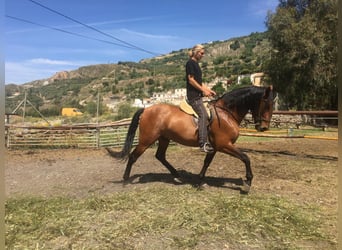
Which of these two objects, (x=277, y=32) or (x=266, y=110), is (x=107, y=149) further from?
(x=277, y=32)

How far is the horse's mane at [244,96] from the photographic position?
529cm

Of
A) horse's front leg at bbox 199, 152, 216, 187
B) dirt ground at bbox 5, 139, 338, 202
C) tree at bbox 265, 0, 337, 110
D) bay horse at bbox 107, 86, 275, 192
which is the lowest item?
dirt ground at bbox 5, 139, 338, 202

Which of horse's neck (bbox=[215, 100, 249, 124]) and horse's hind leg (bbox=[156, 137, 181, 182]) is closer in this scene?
horse's neck (bbox=[215, 100, 249, 124])

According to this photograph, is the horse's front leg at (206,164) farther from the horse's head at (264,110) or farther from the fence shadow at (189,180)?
the horse's head at (264,110)

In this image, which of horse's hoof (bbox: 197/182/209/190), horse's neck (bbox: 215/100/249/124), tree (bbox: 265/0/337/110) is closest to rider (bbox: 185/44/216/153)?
horse's neck (bbox: 215/100/249/124)

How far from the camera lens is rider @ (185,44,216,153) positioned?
530 centimetres

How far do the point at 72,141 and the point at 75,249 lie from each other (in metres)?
8.83

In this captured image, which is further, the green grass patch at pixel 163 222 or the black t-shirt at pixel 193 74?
the black t-shirt at pixel 193 74

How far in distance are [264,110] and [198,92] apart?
116cm

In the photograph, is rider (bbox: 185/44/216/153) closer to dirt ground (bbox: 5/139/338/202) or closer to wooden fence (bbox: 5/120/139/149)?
dirt ground (bbox: 5/139/338/202)

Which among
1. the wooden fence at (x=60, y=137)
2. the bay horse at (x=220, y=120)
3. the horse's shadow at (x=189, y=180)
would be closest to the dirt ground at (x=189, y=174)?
the horse's shadow at (x=189, y=180)

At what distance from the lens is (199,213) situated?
4168 mm

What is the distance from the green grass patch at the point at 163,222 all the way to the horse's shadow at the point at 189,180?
2.04 ft

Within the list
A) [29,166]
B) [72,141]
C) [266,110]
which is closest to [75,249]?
[266,110]
